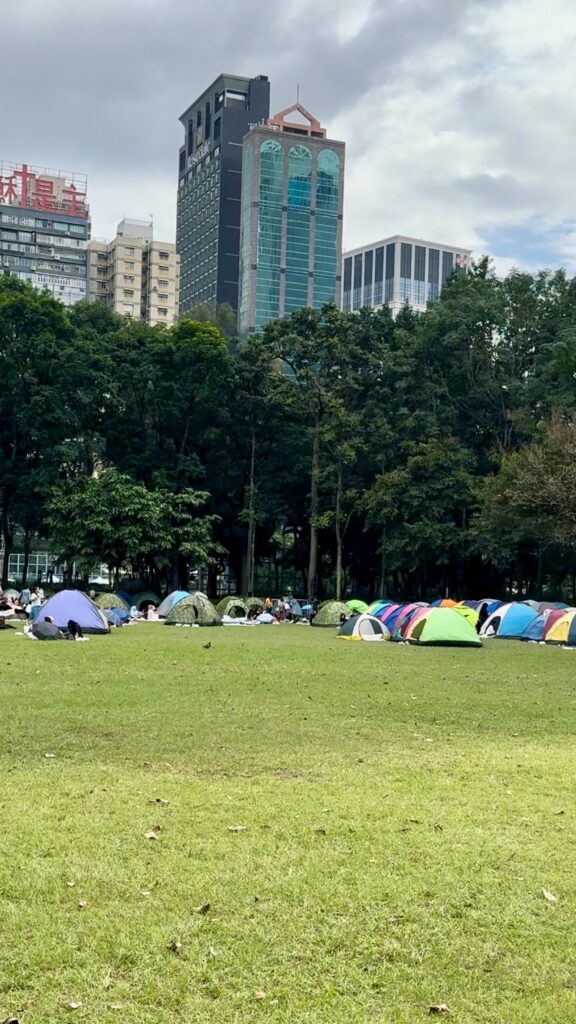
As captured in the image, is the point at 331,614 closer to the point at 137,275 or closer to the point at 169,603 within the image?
the point at 169,603

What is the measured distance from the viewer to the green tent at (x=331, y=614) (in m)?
35.3

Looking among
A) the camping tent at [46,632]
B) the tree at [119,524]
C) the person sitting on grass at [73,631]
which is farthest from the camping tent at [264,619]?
the camping tent at [46,632]

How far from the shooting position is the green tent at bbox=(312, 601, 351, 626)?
35.3m

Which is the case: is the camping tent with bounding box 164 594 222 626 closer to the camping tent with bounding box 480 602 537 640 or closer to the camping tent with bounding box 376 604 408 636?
the camping tent with bounding box 376 604 408 636

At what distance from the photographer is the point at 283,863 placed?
5418 mm

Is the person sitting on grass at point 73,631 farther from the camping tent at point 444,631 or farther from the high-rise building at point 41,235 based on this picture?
the high-rise building at point 41,235

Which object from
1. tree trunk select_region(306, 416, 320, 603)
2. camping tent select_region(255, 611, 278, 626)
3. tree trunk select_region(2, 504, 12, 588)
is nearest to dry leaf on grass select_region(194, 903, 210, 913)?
camping tent select_region(255, 611, 278, 626)

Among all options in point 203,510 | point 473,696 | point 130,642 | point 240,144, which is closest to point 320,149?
point 240,144

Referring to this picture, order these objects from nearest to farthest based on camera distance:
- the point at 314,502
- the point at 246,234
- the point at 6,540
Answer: the point at 6,540, the point at 314,502, the point at 246,234

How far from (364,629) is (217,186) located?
107946mm

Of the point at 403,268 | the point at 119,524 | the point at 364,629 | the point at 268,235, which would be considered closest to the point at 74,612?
the point at 364,629

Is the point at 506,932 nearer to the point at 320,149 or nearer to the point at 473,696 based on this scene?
the point at 473,696

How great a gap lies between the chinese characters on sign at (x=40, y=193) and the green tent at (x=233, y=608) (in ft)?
302

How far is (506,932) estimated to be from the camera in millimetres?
4523
